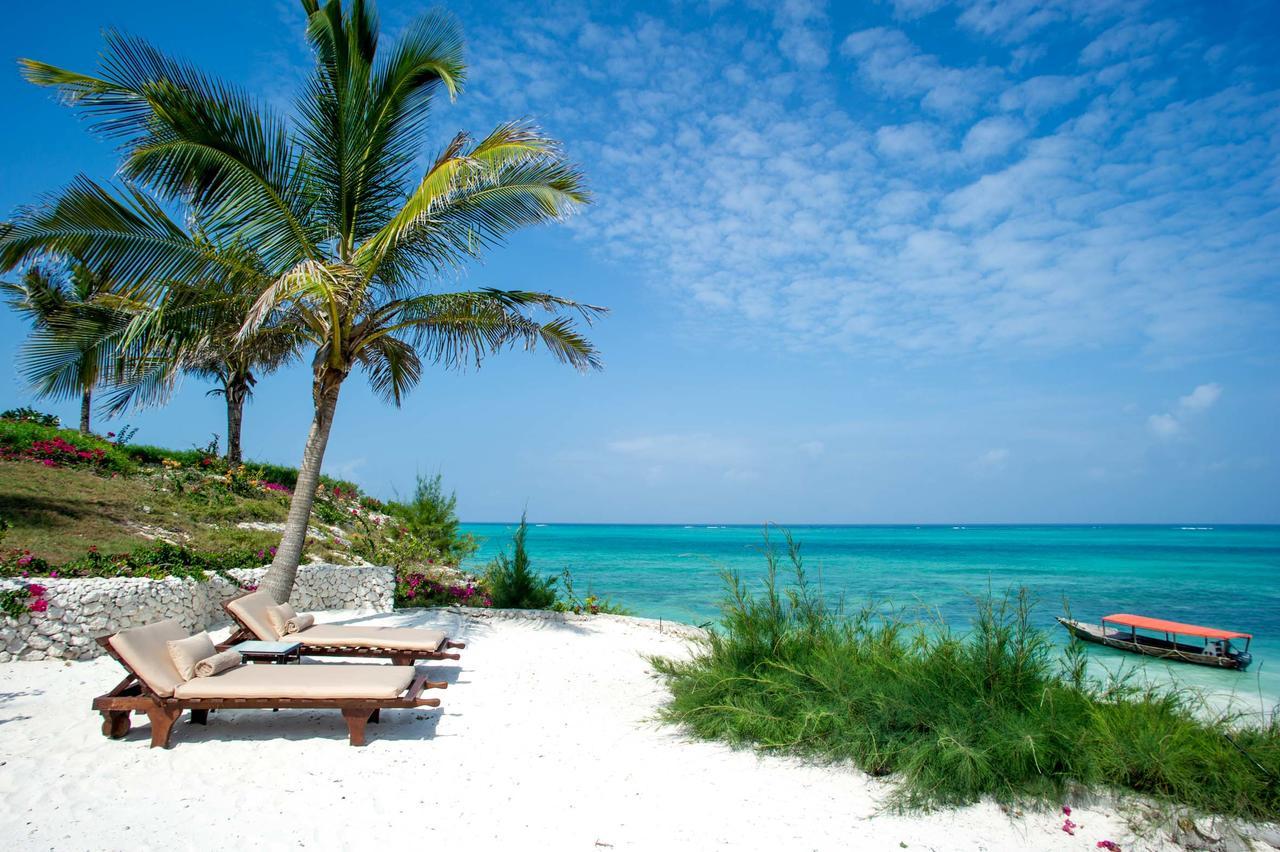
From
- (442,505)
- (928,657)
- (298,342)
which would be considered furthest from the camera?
(442,505)

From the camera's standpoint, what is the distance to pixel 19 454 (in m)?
11.2

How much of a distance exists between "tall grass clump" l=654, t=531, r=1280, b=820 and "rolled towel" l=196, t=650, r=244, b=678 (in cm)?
331

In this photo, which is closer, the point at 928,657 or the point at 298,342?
the point at 928,657

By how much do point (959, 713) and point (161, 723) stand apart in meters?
5.04

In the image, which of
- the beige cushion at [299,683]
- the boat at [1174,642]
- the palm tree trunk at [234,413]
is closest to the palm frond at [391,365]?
the beige cushion at [299,683]

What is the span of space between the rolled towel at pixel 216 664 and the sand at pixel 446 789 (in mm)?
377

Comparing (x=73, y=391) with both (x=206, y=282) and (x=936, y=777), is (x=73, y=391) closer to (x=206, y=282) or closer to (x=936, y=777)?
(x=206, y=282)

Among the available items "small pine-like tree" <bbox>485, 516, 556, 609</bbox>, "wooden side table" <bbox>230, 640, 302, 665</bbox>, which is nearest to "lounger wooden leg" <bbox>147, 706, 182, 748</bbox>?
"wooden side table" <bbox>230, 640, 302, 665</bbox>

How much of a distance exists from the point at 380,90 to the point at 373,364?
3.66 meters

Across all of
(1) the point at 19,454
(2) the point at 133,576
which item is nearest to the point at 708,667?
(2) the point at 133,576

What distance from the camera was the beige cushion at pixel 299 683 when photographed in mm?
4336

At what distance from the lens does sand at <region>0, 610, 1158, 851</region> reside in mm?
3207

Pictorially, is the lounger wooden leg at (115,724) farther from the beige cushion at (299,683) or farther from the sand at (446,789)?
the beige cushion at (299,683)

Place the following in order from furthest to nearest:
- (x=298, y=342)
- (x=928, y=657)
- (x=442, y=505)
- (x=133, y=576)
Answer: (x=442, y=505) < (x=298, y=342) < (x=133, y=576) < (x=928, y=657)
